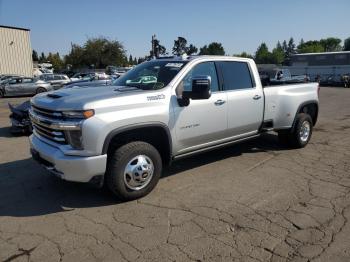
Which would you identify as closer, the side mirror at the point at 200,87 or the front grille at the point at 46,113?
the front grille at the point at 46,113

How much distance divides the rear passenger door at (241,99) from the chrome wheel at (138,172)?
1.73 m

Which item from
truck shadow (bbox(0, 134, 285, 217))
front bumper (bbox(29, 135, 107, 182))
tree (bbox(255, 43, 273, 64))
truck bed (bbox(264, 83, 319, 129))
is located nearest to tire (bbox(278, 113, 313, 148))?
truck bed (bbox(264, 83, 319, 129))

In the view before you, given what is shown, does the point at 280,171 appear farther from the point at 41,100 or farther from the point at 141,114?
the point at 41,100

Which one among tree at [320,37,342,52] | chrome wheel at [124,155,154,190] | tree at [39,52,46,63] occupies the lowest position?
chrome wheel at [124,155,154,190]

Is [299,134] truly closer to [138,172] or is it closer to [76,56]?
[138,172]

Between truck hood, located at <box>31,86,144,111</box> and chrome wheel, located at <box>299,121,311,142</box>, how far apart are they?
404 cm

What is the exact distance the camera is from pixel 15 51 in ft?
135

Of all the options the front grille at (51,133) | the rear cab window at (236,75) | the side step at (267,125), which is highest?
the rear cab window at (236,75)

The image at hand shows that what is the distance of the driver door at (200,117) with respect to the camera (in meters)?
5.05

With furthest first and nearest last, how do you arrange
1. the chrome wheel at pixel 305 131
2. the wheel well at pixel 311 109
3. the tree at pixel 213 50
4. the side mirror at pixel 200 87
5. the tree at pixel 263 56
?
the tree at pixel 263 56 → the tree at pixel 213 50 → the wheel well at pixel 311 109 → the chrome wheel at pixel 305 131 → the side mirror at pixel 200 87

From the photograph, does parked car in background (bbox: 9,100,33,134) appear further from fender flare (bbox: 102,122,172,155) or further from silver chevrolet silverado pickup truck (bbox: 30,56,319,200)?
fender flare (bbox: 102,122,172,155)

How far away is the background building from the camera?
40.1 m

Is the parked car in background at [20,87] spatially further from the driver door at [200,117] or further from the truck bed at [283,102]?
the driver door at [200,117]

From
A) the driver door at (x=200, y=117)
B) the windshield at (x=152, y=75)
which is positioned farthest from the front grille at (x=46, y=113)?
the driver door at (x=200, y=117)
